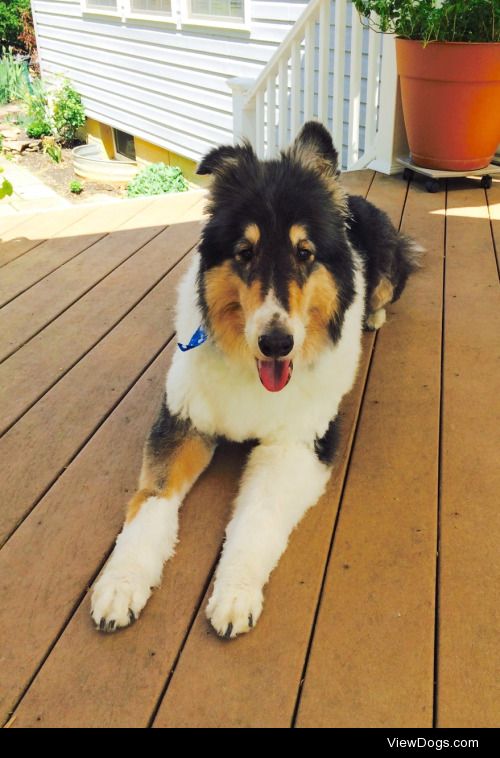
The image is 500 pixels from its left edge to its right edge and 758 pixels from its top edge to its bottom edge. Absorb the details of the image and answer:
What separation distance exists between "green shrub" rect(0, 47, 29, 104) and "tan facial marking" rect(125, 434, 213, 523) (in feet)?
41.1

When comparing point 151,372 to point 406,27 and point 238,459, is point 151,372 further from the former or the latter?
point 406,27

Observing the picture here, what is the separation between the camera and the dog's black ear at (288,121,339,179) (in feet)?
6.48

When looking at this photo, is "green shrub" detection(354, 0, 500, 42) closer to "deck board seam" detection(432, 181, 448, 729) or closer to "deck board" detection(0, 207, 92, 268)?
"deck board seam" detection(432, 181, 448, 729)

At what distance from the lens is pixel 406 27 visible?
3.87 metres

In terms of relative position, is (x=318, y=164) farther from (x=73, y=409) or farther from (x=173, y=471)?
(x=73, y=409)

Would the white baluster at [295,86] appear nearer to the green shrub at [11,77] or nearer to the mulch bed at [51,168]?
the mulch bed at [51,168]

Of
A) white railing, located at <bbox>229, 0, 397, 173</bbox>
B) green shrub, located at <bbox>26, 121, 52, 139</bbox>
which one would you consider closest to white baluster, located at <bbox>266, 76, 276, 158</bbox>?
white railing, located at <bbox>229, 0, 397, 173</bbox>

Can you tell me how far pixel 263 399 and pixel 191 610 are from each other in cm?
67

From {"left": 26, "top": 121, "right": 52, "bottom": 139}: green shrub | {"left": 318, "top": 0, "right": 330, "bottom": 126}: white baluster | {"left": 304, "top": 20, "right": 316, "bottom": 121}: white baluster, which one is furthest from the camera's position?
{"left": 26, "top": 121, "right": 52, "bottom": 139}: green shrub

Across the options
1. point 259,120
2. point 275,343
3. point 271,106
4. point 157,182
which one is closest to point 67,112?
point 157,182

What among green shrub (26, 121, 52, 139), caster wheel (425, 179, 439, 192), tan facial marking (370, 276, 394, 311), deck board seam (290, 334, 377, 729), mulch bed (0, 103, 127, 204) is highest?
caster wheel (425, 179, 439, 192)

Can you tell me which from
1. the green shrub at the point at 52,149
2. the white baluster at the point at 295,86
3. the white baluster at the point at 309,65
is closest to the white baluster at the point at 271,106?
the white baluster at the point at 295,86

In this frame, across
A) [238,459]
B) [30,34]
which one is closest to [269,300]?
[238,459]

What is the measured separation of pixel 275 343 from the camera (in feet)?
5.62
